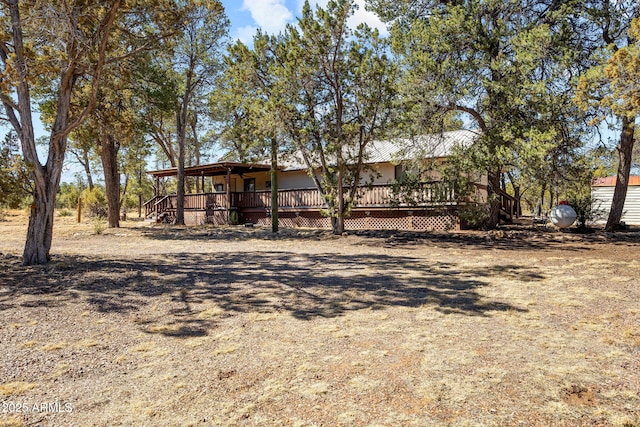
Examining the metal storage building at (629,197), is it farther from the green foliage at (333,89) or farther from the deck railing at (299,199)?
the green foliage at (333,89)

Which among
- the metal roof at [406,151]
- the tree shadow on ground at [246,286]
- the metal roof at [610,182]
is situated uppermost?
the metal roof at [406,151]

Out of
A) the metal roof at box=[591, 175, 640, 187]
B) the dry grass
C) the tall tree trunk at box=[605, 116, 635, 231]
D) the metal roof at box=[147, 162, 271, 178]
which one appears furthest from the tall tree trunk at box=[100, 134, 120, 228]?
the metal roof at box=[591, 175, 640, 187]

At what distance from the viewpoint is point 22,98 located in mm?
8289

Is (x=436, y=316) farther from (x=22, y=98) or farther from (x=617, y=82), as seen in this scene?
(x=22, y=98)

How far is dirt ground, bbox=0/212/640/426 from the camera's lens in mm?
2732

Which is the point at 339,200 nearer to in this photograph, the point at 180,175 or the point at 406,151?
the point at 406,151

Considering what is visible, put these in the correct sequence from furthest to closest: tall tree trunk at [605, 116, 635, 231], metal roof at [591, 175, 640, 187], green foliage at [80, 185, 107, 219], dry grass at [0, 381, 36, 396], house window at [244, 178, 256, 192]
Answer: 1. green foliage at [80, 185, 107, 219]
2. house window at [244, 178, 256, 192]
3. metal roof at [591, 175, 640, 187]
4. tall tree trunk at [605, 116, 635, 231]
5. dry grass at [0, 381, 36, 396]

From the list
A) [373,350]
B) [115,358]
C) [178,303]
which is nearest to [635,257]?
[373,350]

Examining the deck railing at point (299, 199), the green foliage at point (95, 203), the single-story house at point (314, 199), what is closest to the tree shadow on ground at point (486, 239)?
the deck railing at point (299, 199)

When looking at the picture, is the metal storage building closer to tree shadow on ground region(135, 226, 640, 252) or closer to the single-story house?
the single-story house

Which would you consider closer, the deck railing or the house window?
the deck railing

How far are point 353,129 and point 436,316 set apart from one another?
10.0 meters

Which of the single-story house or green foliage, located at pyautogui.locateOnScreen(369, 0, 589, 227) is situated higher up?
green foliage, located at pyautogui.locateOnScreen(369, 0, 589, 227)

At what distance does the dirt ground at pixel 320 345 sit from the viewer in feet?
8.96
